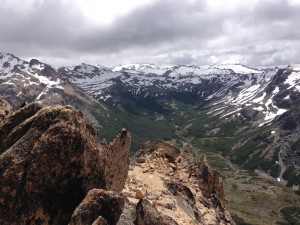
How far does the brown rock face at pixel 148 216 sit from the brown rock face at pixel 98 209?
3.64 m

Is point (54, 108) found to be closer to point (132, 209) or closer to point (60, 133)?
point (60, 133)

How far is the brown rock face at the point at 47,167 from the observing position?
19750 millimetres

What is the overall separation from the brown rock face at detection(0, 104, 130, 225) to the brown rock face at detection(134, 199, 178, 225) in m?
3.53

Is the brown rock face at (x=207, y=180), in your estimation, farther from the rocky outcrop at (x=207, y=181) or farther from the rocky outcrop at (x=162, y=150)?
the rocky outcrop at (x=162, y=150)

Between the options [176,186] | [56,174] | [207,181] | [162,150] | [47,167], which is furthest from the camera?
[207,181]

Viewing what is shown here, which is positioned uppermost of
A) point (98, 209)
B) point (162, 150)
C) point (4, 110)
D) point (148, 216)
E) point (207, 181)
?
point (4, 110)

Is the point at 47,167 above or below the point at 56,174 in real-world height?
above

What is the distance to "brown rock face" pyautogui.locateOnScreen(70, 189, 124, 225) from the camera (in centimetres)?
1931

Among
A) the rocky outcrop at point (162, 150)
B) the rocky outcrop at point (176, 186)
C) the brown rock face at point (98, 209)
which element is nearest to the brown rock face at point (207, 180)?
the rocky outcrop at point (176, 186)

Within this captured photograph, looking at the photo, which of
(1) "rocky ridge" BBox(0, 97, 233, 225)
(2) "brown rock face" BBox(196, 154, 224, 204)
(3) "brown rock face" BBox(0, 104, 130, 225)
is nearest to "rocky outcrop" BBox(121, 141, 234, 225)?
(2) "brown rock face" BBox(196, 154, 224, 204)

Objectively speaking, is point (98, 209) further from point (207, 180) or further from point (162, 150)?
point (207, 180)

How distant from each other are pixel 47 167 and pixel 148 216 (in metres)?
7.11

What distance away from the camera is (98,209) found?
20000 mm

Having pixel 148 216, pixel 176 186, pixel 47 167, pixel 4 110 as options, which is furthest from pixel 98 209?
pixel 176 186
